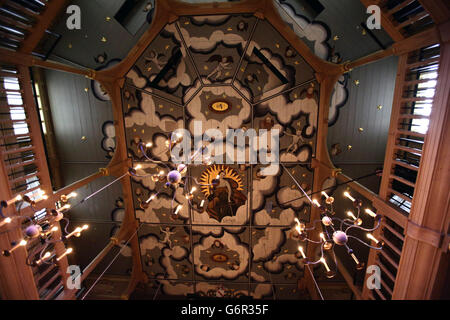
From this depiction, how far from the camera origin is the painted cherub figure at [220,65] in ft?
18.2

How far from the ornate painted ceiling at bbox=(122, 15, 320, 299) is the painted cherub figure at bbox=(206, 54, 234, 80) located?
2 cm

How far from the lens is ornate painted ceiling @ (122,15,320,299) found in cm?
547

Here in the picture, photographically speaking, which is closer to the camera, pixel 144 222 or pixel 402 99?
pixel 402 99

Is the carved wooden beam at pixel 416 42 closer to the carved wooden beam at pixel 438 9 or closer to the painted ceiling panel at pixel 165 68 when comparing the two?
the carved wooden beam at pixel 438 9

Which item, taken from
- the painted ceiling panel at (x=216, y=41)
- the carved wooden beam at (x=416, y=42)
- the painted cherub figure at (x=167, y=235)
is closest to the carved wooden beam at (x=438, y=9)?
the carved wooden beam at (x=416, y=42)

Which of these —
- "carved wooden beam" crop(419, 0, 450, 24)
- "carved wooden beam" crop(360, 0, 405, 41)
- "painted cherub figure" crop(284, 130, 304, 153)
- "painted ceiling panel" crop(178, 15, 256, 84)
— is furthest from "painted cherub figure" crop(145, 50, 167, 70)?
"carved wooden beam" crop(419, 0, 450, 24)

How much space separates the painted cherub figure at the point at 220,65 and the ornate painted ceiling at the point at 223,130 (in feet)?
0.08

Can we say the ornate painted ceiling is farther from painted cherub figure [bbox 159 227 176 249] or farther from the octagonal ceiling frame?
the octagonal ceiling frame

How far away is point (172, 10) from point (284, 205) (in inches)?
235

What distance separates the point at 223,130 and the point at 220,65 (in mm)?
1715

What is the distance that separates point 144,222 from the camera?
6906 mm

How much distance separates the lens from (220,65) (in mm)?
5609
